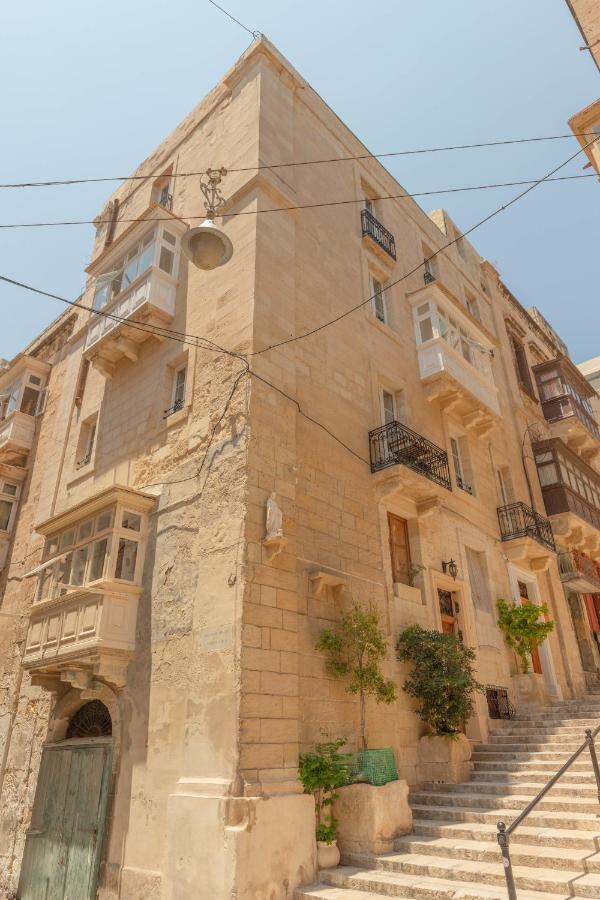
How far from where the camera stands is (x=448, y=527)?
13078 millimetres

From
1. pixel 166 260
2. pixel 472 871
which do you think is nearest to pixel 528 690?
pixel 472 871

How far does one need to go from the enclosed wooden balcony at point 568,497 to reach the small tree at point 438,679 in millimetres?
8980

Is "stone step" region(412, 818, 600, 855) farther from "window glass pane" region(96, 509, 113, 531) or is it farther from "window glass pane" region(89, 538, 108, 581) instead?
"window glass pane" region(96, 509, 113, 531)

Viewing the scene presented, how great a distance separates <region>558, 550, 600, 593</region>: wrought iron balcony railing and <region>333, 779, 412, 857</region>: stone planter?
37.1 ft

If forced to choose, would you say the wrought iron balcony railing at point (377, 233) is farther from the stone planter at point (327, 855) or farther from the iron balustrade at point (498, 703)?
the stone planter at point (327, 855)

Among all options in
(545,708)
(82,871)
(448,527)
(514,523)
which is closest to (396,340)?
(448,527)

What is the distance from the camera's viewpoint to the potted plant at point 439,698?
9.56 m

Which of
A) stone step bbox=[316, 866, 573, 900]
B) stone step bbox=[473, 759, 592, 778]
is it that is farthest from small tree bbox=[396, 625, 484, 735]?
stone step bbox=[316, 866, 573, 900]

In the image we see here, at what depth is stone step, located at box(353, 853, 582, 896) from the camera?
5.67 metres

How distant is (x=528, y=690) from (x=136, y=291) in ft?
40.8

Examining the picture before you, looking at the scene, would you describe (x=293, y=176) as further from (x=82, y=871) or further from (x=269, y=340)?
(x=82, y=871)

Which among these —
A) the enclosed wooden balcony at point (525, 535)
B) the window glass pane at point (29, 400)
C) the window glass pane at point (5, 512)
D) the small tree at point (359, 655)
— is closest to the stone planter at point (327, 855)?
the small tree at point (359, 655)

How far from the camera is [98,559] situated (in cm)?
970

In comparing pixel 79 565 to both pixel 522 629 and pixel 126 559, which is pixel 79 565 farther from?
pixel 522 629
